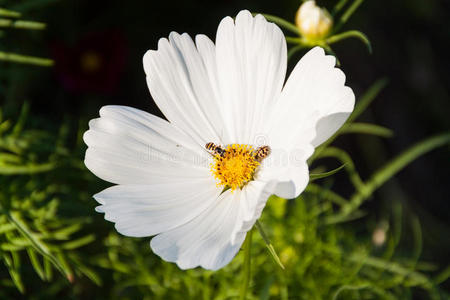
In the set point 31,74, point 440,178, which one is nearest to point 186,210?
point 31,74

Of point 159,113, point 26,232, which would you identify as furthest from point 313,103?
point 159,113

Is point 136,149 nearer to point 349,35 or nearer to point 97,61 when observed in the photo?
point 349,35

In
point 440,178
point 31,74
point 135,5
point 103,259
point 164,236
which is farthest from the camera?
point 440,178

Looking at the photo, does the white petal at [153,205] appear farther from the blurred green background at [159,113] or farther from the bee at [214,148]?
the blurred green background at [159,113]

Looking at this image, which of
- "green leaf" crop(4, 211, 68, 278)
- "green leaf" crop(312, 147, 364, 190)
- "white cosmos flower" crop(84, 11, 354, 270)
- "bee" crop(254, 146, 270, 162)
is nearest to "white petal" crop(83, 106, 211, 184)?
"white cosmos flower" crop(84, 11, 354, 270)

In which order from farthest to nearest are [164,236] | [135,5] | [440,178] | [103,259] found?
[440,178], [135,5], [103,259], [164,236]

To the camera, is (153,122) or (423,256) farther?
(423,256)

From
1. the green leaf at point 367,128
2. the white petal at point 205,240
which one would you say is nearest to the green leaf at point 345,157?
the green leaf at point 367,128

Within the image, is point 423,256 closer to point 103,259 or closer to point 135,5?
point 103,259

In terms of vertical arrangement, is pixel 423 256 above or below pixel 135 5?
below
